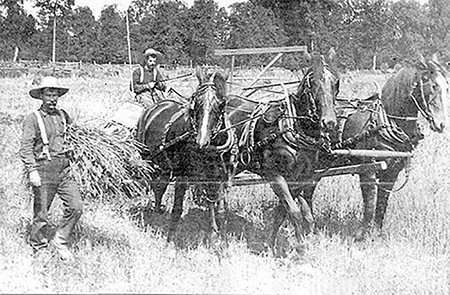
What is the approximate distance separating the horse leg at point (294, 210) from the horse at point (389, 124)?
488 mm

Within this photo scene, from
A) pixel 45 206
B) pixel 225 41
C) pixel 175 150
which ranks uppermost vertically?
pixel 225 41

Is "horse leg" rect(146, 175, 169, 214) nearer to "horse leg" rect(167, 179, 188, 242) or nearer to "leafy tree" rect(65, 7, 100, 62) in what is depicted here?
"horse leg" rect(167, 179, 188, 242)

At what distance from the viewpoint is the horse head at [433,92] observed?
250 inches

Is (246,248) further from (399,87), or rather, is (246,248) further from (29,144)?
(29,144)

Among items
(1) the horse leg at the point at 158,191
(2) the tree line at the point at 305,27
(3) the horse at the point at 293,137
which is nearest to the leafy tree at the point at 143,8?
(2) the tree line at the point at 305,27

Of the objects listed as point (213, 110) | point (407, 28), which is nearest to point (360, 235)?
point (213, 110)

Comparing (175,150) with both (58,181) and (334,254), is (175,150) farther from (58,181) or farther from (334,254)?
(334,254)

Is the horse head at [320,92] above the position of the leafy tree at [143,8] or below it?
below

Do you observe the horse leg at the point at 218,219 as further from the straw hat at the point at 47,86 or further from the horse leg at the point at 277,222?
the straw hat at the point at 47,86

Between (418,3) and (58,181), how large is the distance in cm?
584

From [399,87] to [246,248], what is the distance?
268 cm

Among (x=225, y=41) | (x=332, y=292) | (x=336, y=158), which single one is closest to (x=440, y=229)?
(x=336, y=158)

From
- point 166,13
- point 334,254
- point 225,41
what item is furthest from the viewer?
point 166,13

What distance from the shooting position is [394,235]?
744cm
